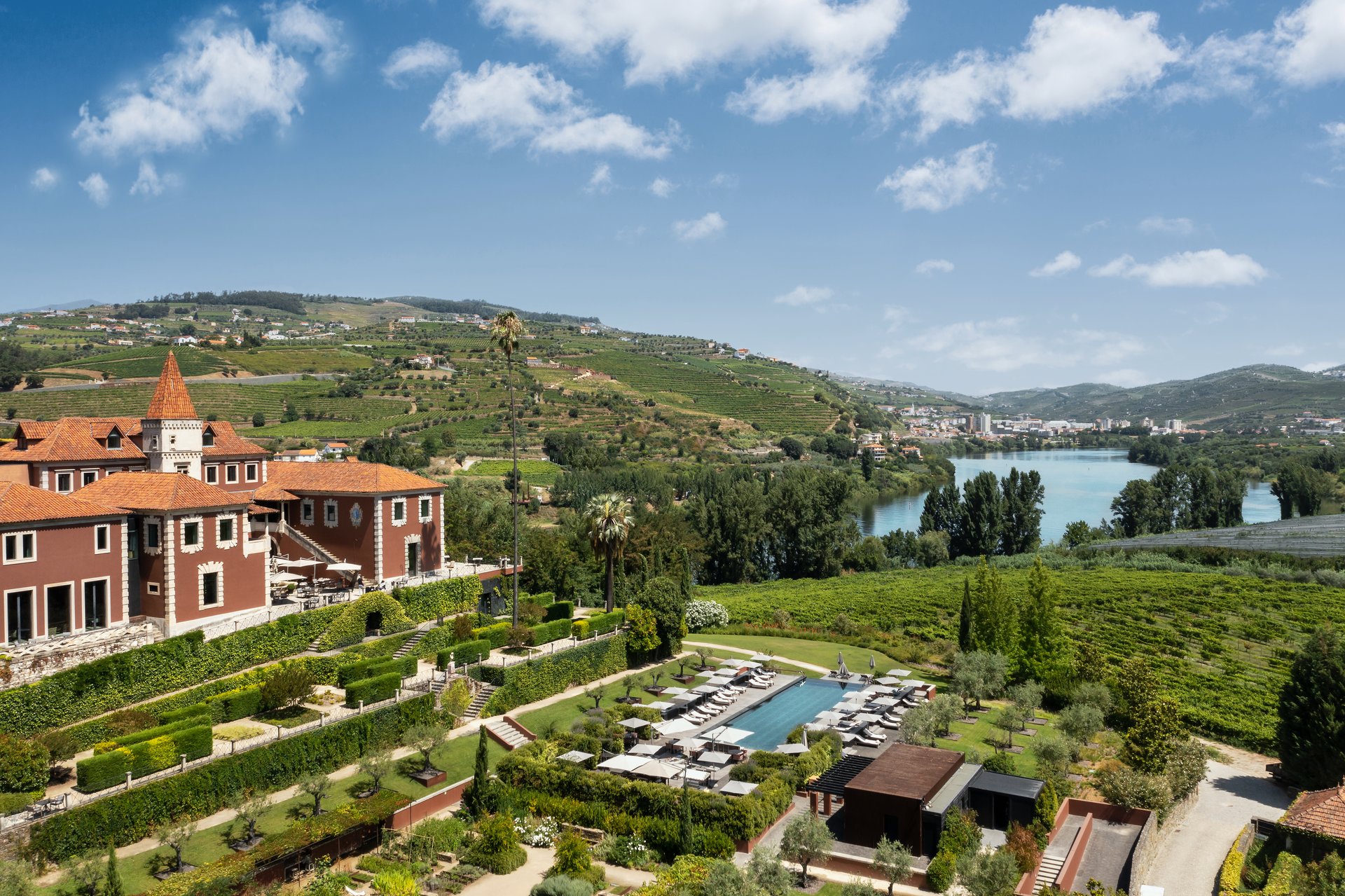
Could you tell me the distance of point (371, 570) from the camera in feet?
129

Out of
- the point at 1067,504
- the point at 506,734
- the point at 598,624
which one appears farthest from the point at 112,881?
the point at 1067,504

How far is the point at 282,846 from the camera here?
21.1 meters

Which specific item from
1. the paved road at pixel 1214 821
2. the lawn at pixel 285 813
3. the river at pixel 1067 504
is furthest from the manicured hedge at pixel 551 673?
the river at pixel 1067 504

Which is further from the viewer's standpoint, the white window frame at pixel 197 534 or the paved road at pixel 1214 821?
the white window frame at pixel 197 534

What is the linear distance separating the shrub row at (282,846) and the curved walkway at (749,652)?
21743 millimetres

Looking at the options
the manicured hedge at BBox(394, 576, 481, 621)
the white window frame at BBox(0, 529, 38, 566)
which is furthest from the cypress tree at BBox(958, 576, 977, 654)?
the white window frame at BBox(0, 529, 38, 566)

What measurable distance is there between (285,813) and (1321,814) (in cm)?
2635

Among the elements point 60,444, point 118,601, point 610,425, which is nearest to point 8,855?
point 118,601

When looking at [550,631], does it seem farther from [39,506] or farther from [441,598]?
[39,506]

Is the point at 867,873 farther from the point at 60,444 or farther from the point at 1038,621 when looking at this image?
the point at 60,444

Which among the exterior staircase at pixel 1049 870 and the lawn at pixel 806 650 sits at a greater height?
the lawn at pixel 806 650

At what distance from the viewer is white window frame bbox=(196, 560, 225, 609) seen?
1228 inches

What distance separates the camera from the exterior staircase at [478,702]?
32444mm

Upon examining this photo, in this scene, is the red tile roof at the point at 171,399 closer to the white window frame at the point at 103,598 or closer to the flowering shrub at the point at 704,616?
the white window frame at the point at 103,598
